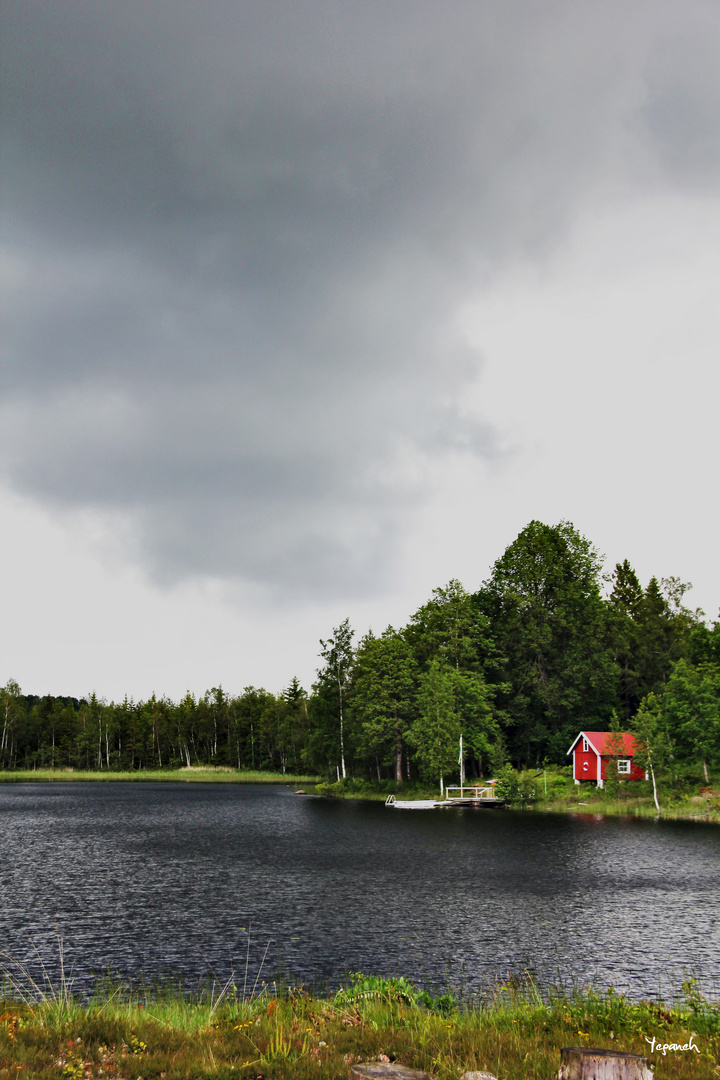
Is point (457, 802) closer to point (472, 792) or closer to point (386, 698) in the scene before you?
point (472, 792)

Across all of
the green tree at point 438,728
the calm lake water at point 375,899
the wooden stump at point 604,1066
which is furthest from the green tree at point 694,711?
the wooden stump at point 604,1066

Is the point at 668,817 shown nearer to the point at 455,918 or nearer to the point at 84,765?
the point at 455,918

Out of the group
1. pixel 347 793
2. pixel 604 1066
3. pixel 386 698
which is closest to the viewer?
pixel 604 1066

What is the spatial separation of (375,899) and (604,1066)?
86.0 feet

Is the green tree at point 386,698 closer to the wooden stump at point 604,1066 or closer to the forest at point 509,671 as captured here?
the forest at point 509,671

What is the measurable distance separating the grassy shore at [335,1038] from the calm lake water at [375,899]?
305 inches

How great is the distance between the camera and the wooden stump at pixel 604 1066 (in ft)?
27.7

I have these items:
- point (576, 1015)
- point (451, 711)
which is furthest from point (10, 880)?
point (451, 711)

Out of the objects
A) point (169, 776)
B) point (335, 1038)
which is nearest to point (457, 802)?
point (335, 1038)

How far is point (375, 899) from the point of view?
108 feet

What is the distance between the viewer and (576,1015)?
1302cm

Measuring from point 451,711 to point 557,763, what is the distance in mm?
20630

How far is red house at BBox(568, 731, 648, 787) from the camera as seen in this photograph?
3142 inches
